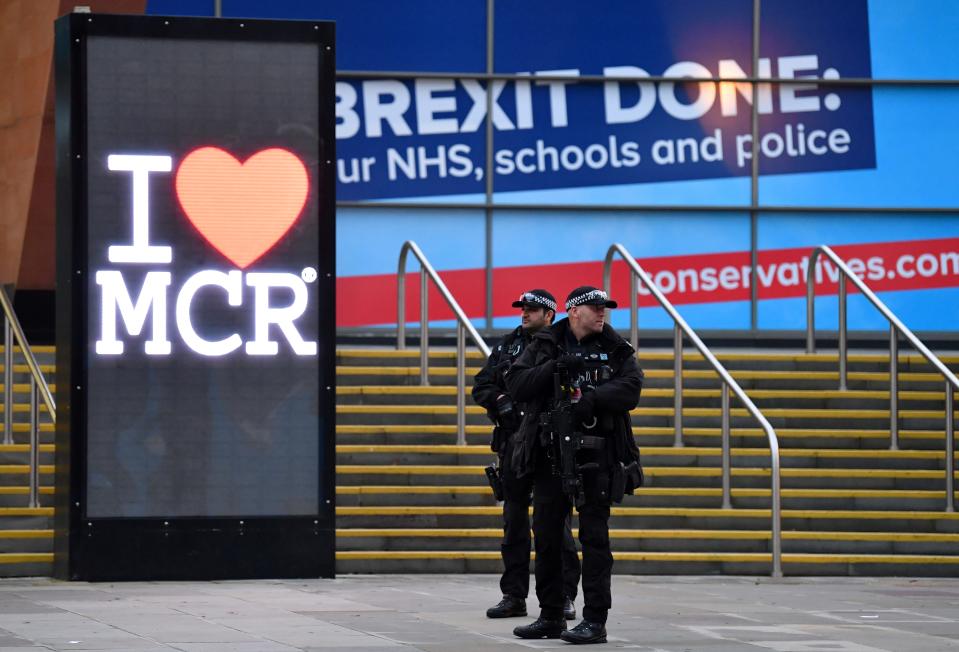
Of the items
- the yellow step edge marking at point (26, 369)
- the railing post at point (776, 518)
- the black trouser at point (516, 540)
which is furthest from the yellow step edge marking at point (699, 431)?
the black trouser at point (516, 540)

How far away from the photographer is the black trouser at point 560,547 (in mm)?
9195

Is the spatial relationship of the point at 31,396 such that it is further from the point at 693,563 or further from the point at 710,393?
the point at 710,393

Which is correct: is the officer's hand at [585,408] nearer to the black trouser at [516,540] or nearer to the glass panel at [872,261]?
the black trouser at [516,540]

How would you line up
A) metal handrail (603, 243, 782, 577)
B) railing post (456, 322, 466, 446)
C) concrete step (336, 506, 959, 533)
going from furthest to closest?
railing post (456, 322, 466, 446), concrete step (336, 506, 959, 533), metal handrail (603, 243, 782, 577)

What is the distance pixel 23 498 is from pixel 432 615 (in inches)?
162

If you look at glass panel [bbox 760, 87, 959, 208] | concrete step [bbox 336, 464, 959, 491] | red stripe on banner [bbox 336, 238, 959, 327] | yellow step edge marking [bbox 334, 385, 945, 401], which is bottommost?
concrete step [bbox 336, 464, 959, 491]

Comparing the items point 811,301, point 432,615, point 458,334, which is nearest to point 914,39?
point 811,301

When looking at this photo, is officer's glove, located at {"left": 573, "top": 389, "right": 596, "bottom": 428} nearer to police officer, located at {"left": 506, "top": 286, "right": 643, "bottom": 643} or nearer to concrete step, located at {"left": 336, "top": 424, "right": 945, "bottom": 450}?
police officer, located at {"left": 506, "top": 286, "right": 643, "bottom": 643}

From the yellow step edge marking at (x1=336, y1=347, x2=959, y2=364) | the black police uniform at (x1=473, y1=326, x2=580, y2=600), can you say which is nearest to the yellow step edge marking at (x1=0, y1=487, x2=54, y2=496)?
the yellow step edge marking at (x1=336, y1=347, x2=959, y2=364)

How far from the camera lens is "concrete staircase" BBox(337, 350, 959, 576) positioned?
13.0 meters

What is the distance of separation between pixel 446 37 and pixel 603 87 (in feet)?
5.58

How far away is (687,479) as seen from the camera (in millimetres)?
14164

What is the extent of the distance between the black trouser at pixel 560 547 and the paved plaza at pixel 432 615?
0.73 feet

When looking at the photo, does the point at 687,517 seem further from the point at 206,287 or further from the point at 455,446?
the point at 206,287
